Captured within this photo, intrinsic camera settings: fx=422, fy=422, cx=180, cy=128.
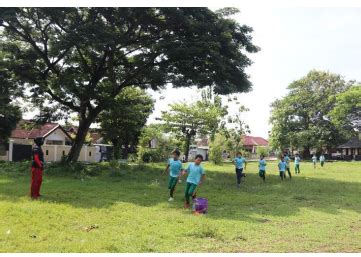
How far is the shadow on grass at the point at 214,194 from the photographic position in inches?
540

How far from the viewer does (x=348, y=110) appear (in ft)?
215

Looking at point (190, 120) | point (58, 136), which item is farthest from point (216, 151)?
point (58, 136)

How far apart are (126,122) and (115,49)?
1806 centimetres

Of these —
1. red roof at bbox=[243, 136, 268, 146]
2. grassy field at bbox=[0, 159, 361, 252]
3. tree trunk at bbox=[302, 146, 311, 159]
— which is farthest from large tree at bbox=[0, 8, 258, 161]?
red roof at bbox=[243, 136, 268, 146]

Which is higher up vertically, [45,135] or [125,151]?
[45,135]

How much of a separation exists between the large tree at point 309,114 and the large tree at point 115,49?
1910 inches

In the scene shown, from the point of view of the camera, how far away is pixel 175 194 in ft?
55.6

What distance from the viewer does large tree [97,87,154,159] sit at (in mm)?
36156

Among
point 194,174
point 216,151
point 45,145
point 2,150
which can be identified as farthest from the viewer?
point 216,151

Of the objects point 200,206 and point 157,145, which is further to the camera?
point 157,145

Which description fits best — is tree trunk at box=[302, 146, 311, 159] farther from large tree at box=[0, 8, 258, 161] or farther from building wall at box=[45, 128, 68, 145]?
large tree at box=[0, 8, 258, 161]

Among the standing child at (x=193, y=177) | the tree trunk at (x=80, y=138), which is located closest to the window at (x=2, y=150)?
the tree trunk at (x=80, y=138)

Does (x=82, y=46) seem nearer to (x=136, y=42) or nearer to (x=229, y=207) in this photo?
(x=136, y=42)

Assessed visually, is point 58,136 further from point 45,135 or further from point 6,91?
point 6,91
